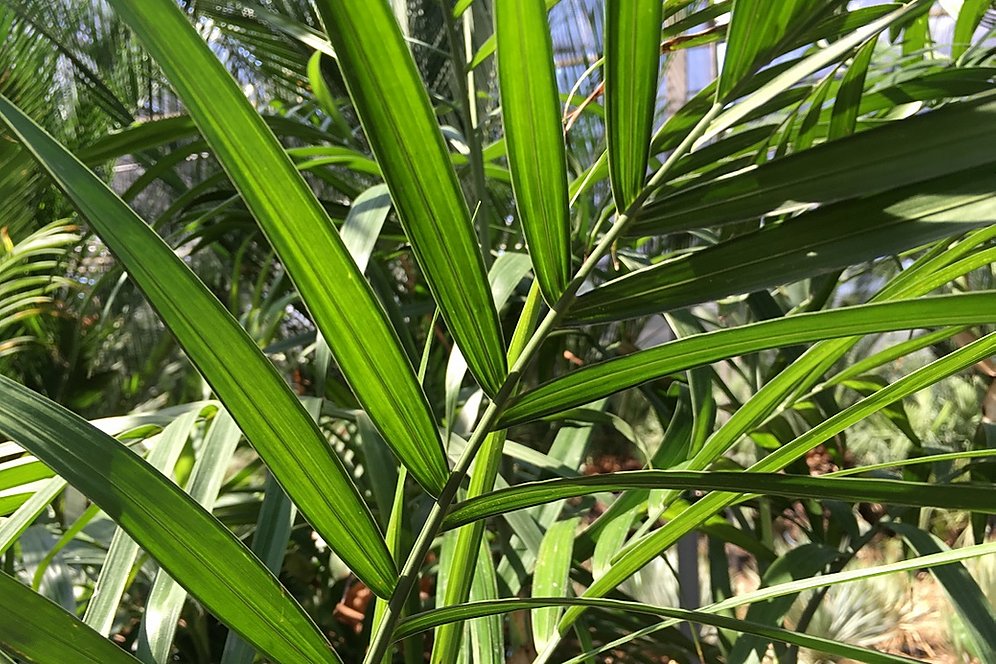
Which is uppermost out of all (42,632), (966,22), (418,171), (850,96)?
(966,22)

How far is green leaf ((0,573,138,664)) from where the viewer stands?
0.17 m

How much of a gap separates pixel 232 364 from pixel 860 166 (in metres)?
0.16

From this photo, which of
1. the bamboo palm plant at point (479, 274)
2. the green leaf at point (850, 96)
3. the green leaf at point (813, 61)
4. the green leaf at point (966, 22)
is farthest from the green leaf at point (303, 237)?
the green leaf at point (966, 22)

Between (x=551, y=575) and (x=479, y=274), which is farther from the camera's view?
(x=551, y=575)

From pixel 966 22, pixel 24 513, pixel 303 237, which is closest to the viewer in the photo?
pixel 303 237

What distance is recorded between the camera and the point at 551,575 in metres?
0.36

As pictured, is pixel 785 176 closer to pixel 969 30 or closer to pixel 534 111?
pixel 534 111

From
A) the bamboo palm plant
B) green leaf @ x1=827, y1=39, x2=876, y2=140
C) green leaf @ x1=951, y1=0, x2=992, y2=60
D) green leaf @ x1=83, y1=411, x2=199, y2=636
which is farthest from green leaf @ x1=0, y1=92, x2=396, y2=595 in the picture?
green leaf @ x1=951, y1=0, x2=992, y2=60

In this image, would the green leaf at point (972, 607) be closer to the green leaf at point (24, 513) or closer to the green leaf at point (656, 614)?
the green leaf at point (656, 614)

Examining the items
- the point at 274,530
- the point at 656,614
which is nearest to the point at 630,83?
the point at 656,614

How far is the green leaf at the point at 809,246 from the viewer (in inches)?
6.8

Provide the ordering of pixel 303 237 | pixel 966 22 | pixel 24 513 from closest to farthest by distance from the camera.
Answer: pixel 303 237
pixel 24 513
pixel 966 22

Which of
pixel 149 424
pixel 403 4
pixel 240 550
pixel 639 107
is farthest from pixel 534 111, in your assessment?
pixel 403 4

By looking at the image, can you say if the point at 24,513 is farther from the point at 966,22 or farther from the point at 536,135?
the point at 966,22
